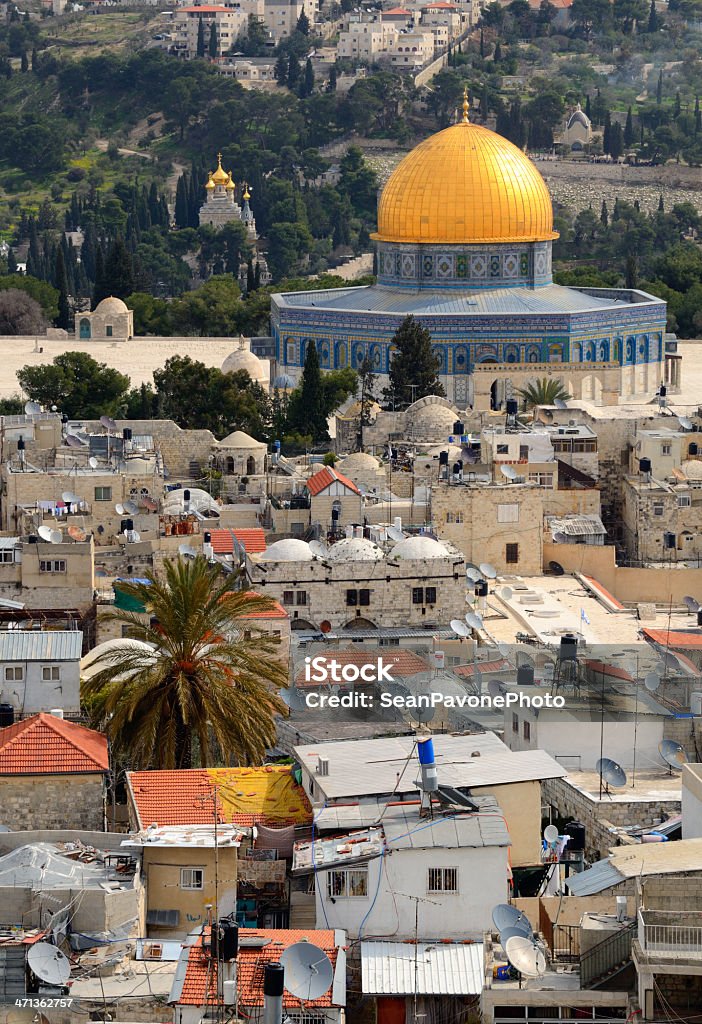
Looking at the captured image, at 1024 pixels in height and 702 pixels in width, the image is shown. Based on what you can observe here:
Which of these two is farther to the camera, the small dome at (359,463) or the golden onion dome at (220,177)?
the golden onion dome at (220,177)

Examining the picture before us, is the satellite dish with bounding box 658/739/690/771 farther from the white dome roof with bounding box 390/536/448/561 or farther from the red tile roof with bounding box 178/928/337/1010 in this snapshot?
the white dome roof with bounding box 390/536/448/561

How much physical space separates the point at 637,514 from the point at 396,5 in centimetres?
10424

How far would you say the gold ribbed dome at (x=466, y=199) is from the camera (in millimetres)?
59406

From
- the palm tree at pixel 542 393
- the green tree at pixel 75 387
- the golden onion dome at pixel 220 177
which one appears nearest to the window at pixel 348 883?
the palm tree at pixel 542 393

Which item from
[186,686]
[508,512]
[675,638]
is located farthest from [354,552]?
[186,686]

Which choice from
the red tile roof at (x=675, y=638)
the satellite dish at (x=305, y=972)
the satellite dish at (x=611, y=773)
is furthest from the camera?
the red tile roof at (x=675, y=638)

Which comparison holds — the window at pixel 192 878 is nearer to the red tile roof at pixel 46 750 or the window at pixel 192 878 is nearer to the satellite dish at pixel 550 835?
the red tile roof at pixel 46 750

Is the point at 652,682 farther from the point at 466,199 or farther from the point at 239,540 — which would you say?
the point at 466,199

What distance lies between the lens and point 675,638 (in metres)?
30.9

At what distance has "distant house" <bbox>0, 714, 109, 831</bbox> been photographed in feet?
76.4

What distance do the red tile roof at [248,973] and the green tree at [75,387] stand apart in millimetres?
Result: 33083

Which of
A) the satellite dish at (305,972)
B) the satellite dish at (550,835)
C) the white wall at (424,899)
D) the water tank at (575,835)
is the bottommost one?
the water tank at (575,835)

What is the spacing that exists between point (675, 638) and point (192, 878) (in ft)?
34.5

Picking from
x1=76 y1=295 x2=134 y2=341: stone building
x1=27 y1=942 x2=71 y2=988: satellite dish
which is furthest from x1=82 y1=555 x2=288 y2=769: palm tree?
x1=76 y1=295 x2=134 y2=341: stone building
